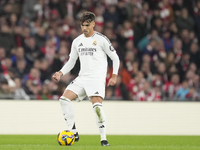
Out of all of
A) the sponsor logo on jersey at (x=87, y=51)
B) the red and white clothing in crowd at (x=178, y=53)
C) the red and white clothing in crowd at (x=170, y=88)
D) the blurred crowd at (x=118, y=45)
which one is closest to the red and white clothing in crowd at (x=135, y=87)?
the blurred crowd at (x=118, y=45)

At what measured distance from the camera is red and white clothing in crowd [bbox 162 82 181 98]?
39.0ft

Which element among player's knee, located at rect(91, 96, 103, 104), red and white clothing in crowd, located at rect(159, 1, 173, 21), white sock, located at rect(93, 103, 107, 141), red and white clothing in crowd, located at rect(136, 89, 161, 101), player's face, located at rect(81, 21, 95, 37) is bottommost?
red and white clothing in crowd, located at rect(136, 89, 161, 101)

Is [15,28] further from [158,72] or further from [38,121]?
[158,72]

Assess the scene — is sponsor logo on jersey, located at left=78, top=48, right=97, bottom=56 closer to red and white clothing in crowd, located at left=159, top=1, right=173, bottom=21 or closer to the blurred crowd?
the blurred crowd

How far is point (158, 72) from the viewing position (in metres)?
12.4

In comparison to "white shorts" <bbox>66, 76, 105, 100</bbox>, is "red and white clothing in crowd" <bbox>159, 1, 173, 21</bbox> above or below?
above

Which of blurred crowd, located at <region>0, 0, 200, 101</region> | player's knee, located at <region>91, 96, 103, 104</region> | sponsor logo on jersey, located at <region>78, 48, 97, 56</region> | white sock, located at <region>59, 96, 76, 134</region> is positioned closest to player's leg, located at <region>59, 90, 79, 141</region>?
white sock, located at <region>59, 96, 76, 134</region>

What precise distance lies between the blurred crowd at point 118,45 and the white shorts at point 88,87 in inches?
156

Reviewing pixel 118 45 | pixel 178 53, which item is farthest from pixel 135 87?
pixel 178 53

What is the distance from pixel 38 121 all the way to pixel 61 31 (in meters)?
3.31

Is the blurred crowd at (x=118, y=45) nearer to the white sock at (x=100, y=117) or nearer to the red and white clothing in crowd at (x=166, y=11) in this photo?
the red and white clothing in crowd at (x=166, y=11)
